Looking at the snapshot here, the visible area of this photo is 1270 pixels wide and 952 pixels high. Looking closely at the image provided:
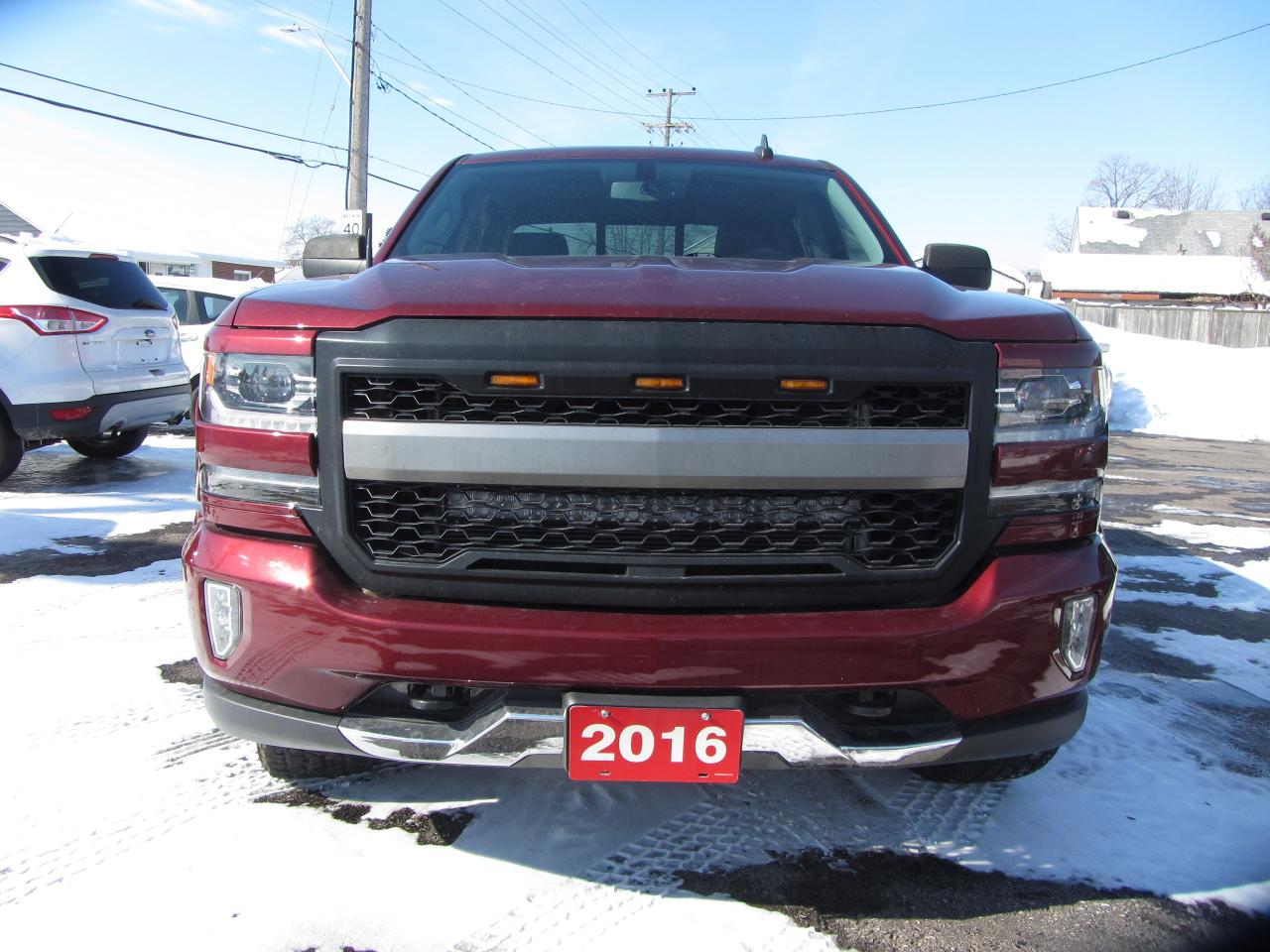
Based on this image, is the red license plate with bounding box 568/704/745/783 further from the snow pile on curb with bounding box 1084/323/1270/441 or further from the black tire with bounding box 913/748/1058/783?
the snow pile on curb with bounding box 1084/323/1270/441

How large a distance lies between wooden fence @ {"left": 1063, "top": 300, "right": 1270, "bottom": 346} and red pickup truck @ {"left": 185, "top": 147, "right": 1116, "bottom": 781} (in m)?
27.9

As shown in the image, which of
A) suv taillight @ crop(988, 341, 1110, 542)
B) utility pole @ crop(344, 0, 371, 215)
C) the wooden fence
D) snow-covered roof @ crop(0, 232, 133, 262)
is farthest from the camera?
the wooden fence

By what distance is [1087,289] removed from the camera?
49188 mm

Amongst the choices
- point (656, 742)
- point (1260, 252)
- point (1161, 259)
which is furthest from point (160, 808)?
point (1161, 259)

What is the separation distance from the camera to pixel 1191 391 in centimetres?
1623

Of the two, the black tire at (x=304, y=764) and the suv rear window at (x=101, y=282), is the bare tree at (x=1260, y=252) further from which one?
the black tire at (x=304, y=764)

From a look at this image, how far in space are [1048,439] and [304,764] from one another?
1.99 metres

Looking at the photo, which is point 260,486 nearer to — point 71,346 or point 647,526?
point 647,526

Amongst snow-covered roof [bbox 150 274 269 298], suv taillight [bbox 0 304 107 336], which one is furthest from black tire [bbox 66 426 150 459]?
snow-covered roof [bbox 150 274 269 298]

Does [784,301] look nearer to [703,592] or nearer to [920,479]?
[920,479]

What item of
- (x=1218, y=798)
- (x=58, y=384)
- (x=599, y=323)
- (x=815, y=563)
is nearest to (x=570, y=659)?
(x=815, y=563)

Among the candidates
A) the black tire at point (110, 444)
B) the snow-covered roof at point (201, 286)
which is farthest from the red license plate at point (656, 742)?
the snow-covered roof at point (201, 286)

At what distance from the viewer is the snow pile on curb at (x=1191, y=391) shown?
48.5 ft

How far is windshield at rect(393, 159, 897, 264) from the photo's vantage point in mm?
3086
